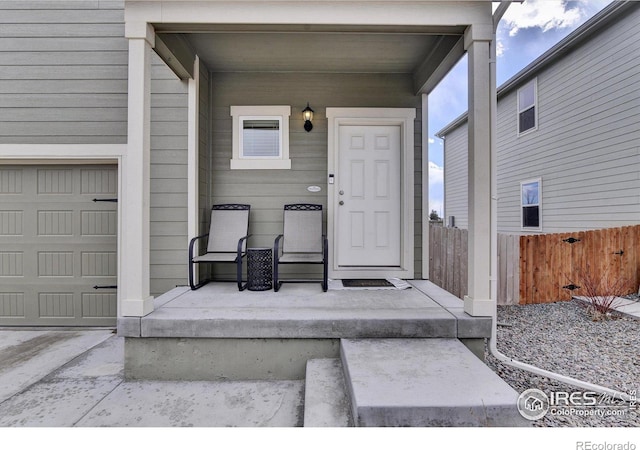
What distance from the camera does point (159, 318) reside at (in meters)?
2.47

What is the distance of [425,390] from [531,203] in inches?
278

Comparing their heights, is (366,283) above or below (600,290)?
above

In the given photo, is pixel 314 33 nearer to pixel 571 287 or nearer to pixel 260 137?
pixel 260 137

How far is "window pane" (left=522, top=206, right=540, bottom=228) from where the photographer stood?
7116 mm

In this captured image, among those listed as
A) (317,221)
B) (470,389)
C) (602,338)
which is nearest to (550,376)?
(470,389)

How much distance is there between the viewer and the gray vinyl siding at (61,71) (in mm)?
3676

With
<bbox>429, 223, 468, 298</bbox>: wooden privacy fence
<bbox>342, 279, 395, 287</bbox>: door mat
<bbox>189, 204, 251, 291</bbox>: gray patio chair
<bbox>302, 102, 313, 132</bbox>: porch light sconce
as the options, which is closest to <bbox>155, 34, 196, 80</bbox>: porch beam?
<bbox>302, 102, 313, 132</bbox>: porch light sconce

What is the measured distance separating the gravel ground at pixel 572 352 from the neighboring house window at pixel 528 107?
171 inches

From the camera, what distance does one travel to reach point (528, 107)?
24.0 feet

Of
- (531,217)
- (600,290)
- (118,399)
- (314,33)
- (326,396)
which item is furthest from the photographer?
(531,217)

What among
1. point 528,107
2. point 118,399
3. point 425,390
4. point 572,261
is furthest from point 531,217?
point 118,399

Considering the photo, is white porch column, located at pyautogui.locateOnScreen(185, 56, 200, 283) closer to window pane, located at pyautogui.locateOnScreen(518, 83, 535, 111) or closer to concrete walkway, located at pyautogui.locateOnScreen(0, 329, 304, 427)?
concrete walkway, located at pyautogui.locateOnScreen(0, 329, 304, 427)

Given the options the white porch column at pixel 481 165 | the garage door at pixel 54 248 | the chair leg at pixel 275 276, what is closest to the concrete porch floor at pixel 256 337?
the white porch column at pixel 481 165
